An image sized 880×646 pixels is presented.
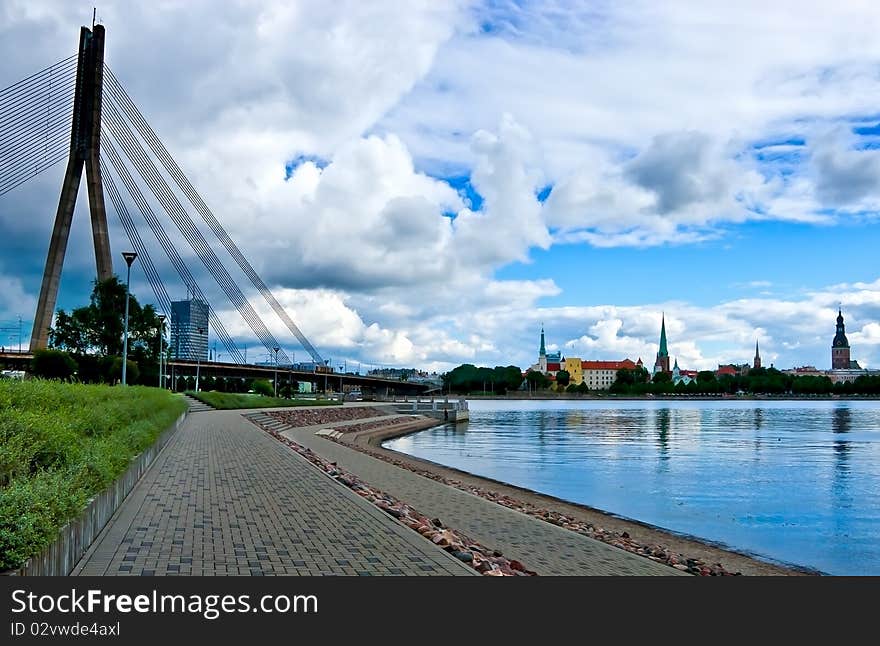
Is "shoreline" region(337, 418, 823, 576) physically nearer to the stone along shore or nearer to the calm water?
the stone along shore

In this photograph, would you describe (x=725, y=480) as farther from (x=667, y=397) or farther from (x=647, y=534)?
(x=667, y=397)

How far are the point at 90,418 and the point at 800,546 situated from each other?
1301 cm

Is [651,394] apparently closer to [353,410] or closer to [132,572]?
[353,410]

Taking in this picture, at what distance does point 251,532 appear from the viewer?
924 centimetres

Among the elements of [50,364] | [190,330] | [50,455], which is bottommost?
[50,455]

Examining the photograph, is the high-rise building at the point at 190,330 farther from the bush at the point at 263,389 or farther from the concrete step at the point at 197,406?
the concrete step at the point at 197,406

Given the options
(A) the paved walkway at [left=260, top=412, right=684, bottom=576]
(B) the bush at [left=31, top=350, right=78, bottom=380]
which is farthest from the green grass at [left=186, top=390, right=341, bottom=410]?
(A) the paved walkway at [left=260, top=412, right=684, bottom=576]

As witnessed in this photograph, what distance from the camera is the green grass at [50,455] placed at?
582 centimetres

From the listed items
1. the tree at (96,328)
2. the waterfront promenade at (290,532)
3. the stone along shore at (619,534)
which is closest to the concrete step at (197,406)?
the tree at (96,328)

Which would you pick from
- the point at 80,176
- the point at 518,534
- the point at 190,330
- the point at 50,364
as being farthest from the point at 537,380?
the point at 518,534

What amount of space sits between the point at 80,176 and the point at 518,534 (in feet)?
113

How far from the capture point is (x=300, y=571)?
7383 millimetres

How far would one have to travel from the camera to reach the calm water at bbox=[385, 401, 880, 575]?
15953 mm
